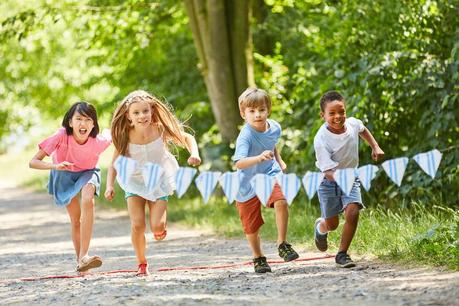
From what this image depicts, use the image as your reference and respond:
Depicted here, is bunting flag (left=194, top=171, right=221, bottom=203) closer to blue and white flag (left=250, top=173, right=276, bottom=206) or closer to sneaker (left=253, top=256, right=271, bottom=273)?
blue and white flag (left=250, top=173, right=276, bottom=206)

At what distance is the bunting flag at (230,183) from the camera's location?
25.8 ft

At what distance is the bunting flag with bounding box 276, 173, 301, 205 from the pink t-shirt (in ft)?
6.89

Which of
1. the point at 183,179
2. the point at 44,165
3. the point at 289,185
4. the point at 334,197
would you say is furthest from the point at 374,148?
the point at 44,165

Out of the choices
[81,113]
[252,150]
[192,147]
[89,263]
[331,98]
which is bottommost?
[89,263]

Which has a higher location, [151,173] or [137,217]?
[151,173]

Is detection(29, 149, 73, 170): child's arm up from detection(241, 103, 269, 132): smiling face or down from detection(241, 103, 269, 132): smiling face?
down

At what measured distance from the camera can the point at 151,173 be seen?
25.5 feet

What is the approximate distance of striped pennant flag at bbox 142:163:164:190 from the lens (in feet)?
25.5

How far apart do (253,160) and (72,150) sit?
2.16 metres

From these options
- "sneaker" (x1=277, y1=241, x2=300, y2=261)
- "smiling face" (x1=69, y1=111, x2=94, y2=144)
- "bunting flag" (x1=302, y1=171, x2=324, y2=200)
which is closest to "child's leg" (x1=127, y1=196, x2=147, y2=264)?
"smiling face" (x1=69, y1=111, x2=94, y2=144)

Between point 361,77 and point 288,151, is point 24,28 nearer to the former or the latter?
point 288,151

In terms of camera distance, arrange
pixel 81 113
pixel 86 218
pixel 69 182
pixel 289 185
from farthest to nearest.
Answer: pixel 69 182 → pixel 81 113 → pixel 86 218 → pixel 289 185

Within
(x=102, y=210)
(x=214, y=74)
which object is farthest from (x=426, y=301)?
(x=102, y=210)

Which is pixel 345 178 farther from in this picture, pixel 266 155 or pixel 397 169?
pixel 266 155
